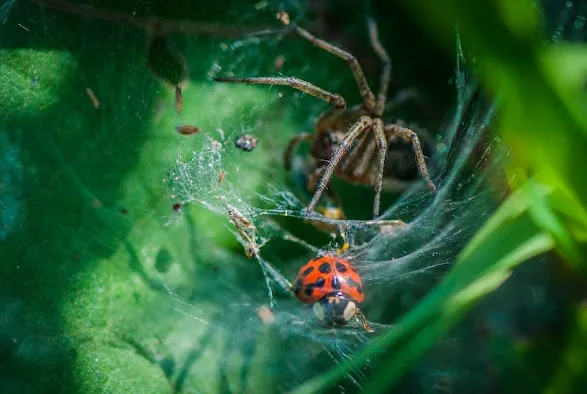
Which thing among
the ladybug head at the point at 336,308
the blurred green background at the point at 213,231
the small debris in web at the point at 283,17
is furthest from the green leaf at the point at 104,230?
the small debris in web at the point at 283,17

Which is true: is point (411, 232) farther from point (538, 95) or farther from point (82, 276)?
point (82, 276)

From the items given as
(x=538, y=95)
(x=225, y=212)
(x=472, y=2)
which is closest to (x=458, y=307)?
(x=538, y=95)

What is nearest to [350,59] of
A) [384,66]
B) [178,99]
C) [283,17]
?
[384,66]

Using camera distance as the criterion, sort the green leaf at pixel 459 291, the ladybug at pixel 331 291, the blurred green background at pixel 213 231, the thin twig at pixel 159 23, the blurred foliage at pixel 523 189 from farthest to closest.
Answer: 1. the thin twig at pixel 159 23
2. the ladybug at pixel 331 291
3. the blurred green background at pixel 213 231
4. the green leaf at pixel 459 291
5. the blurred foliage at pixel 523 189

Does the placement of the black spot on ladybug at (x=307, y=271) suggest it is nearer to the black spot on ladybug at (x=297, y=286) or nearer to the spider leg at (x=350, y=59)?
the black spot on ladybug at (x=297, y=286)

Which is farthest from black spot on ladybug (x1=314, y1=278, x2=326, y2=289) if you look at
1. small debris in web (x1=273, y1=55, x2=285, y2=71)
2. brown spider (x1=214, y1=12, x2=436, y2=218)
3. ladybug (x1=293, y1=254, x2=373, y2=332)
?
small debris in web (x1=273, y1=55, x2=285, y2=71)

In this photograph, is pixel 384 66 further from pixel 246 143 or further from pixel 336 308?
pixel 336 308
